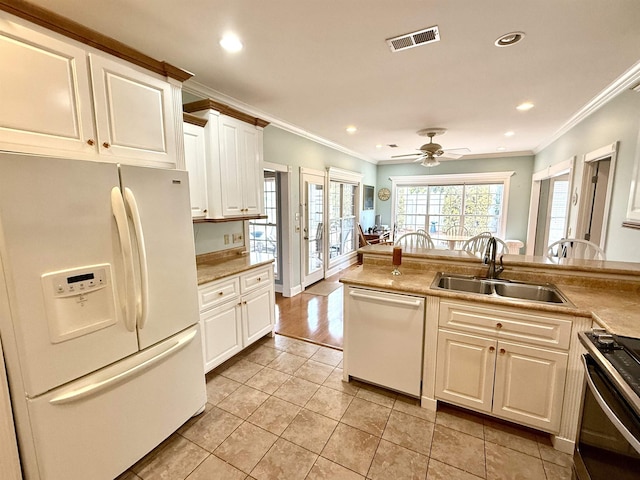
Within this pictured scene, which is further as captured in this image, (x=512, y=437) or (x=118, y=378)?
(x=512, y=437)

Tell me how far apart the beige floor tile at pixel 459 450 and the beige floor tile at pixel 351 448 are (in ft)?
1.26

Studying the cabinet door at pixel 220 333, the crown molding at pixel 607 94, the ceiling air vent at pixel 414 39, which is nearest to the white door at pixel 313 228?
the cabinet door at pixel 220 333

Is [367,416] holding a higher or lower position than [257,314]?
lower

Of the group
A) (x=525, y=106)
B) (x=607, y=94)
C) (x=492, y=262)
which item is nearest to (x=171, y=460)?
(x=492, y=262)

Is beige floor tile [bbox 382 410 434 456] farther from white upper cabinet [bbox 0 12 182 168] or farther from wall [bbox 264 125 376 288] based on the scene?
wall [bbox 264 125 376 288]

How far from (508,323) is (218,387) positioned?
2.23 m

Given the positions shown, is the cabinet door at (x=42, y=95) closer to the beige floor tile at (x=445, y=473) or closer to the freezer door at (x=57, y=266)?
the freezer door at (x=57, y=266)

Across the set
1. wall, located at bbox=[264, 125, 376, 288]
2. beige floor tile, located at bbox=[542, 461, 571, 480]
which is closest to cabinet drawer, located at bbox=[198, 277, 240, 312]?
wall, located at bbox=[264, 125, 376, 288]

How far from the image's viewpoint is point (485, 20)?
1.77m

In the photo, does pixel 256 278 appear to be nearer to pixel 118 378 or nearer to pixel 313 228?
pixel 118 378

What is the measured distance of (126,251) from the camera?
1.44 metres

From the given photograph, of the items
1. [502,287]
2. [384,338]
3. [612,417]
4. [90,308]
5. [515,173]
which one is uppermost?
[515,173]

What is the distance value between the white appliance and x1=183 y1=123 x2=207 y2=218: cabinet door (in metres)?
0.73

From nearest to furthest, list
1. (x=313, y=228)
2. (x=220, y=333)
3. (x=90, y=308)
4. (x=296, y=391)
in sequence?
(x=90, y=308), (x=296, y=391), (x=220, y=333), (x=313, y=228)
